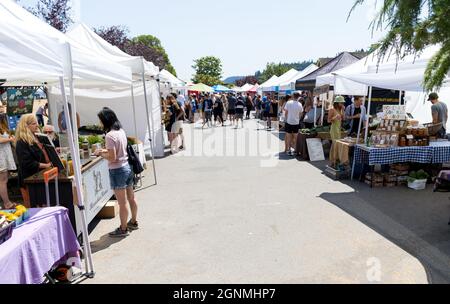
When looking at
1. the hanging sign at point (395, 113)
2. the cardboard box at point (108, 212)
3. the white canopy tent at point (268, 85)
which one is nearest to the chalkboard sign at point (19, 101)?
the cardboard box at point (108, 212)

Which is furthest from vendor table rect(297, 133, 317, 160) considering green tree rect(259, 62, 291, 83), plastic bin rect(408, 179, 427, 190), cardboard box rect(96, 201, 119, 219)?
green tree rect(259, 62, 291, 83)

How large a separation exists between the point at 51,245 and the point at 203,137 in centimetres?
1327

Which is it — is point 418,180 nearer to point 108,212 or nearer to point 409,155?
point 409,155

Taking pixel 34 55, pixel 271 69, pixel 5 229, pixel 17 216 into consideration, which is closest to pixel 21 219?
pixel 17 216

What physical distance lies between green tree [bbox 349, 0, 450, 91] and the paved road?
8.07ft

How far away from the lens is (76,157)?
4.21 metres

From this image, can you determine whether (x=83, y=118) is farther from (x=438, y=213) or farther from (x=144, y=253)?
(x=438, y=213)

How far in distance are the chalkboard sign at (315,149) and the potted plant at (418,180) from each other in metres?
3.26

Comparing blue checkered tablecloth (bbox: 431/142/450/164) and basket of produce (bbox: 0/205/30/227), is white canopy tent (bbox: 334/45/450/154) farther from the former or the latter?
basket of produce (bbox: 0/205/30/227)

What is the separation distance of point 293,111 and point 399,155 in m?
4.10

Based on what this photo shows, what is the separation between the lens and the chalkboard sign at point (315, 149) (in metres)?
10.8

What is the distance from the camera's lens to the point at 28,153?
16.3 feet

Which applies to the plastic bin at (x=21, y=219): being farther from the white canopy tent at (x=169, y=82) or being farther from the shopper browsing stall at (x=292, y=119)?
the white canopy tent at (x=169, y=82)
